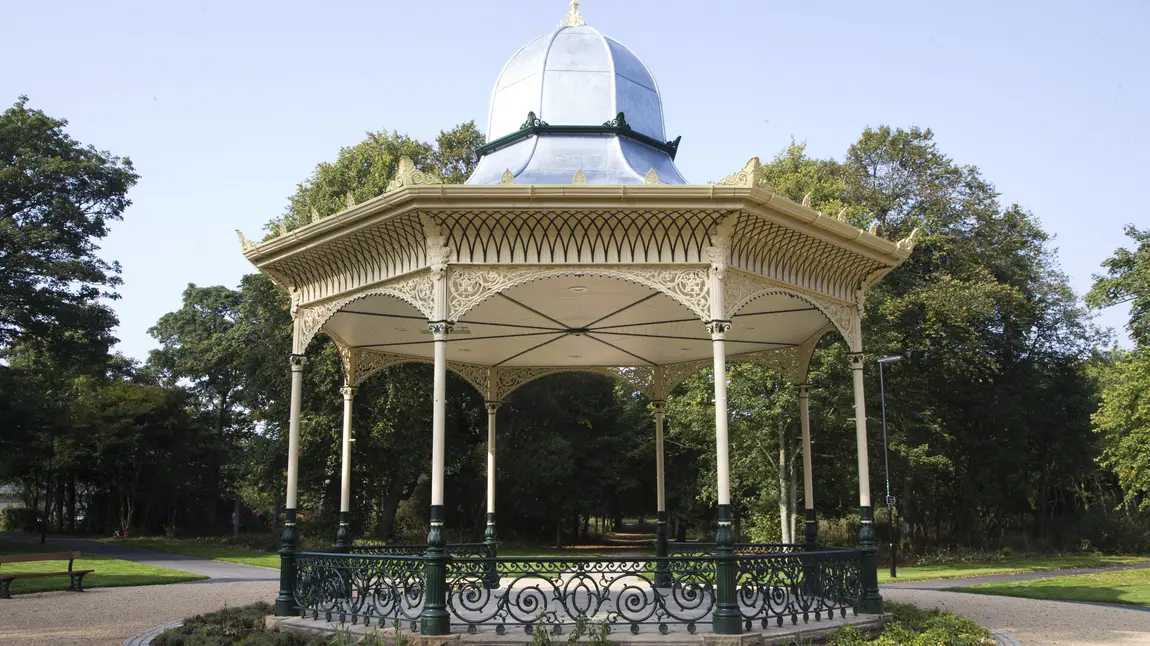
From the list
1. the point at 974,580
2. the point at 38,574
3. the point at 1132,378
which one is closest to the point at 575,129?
the point at 38,574

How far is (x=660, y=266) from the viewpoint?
32.9 ft

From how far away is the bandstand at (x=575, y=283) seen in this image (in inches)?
372

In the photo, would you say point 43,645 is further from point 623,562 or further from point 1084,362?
point 1084,362

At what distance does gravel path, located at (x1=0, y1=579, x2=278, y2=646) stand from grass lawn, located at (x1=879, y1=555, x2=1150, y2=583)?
1765cm

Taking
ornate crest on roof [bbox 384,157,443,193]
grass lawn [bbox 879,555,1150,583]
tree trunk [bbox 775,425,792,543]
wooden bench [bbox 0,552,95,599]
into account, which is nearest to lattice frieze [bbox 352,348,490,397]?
ornate crest on roof [bbox 384,157,443,193]

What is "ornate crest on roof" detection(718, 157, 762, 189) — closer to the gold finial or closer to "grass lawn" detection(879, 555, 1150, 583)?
the gold finial

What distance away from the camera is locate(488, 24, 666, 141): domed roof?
1230 cm

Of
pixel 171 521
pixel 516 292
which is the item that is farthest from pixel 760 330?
pixel 171 521

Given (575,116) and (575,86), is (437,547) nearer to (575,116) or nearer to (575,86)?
(575,116)

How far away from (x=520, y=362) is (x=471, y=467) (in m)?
23.0

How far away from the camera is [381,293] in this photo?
10.8 meters

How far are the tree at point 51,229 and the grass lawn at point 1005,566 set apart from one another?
2833 cm

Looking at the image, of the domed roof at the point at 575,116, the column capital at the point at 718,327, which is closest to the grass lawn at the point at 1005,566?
the domed roof at the point at 575,116

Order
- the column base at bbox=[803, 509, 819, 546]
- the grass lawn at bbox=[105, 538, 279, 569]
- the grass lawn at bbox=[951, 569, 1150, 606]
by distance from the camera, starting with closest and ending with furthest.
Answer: the column base at bbox=[803, 509, 819, 546]
the grass lawn at bbox=[951, 569, 1150, 606]
the grass lawn at bbox=[105, 538, 279, 569]
